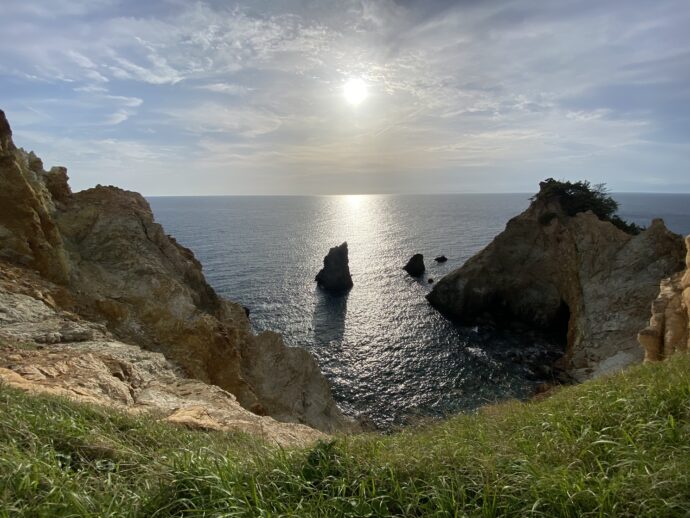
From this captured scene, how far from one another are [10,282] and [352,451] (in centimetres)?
1476

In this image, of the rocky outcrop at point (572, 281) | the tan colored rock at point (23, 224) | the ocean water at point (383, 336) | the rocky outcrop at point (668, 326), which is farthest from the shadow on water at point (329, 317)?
the rocky outcrop at point (668, 326)

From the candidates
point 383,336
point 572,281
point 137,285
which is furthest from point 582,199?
point 137,285

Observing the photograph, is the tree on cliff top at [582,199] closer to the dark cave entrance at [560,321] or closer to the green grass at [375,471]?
the dark cave entrance at [560,321]

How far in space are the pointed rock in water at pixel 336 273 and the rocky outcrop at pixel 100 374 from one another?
150 ft

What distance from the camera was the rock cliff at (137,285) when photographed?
15.9 m

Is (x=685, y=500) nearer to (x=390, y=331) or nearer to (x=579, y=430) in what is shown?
(x=579, y=430)

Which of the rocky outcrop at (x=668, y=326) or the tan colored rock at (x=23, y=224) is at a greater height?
the tan colored rock at (x=23, y=224)

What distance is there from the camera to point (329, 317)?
48.2m

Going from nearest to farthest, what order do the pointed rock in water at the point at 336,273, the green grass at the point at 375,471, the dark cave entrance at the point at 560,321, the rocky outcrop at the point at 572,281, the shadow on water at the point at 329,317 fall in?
the green grass at the point at 375,471 < the rocky outcrop at the point at 572,281 < the dark cave entrance at the point at 560,321 < the shadow on water at the point at 329,317 < the pointed rock in water at the point at 336,273

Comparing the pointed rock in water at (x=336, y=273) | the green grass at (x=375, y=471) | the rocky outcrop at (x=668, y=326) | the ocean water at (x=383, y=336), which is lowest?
the ocean water at (x=383, y=336)

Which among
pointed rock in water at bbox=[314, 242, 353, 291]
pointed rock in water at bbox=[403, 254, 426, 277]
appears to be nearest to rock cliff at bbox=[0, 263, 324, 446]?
pointed rock in water at bbox=[314, 242, 353, 291]

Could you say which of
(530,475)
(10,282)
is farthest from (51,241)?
(530,475)

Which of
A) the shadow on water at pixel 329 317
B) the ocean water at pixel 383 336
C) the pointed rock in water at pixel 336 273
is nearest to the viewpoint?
the ocean water at pixel 383 336

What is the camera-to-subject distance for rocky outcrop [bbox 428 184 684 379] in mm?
30969
